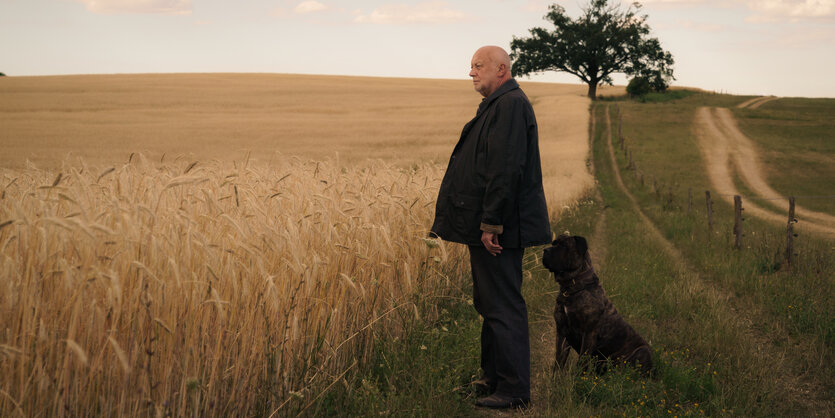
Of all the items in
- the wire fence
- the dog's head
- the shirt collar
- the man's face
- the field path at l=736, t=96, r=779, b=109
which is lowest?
the wire fence

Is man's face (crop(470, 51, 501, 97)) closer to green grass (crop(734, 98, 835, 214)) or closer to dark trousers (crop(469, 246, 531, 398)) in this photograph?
dark trousers (crop(469, 246, 531, 398))

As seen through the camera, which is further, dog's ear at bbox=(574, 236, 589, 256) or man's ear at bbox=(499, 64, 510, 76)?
dog's ear at bbox=(574, 236, 589, 256)

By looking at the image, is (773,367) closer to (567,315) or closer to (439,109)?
(567,315)

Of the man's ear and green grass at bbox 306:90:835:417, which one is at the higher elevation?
the man's ear

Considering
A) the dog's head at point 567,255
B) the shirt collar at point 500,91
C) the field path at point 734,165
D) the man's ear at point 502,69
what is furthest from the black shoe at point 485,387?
the field path at point 734,165

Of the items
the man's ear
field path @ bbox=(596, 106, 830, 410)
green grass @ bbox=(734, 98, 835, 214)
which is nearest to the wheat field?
the man's ear

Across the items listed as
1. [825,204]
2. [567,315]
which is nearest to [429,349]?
[567,315]

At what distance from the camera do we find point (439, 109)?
145ft

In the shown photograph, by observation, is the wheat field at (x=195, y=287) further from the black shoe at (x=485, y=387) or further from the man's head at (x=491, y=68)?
the man's head at (x=491, y=68)

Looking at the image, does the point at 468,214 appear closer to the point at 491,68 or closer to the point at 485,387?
the point at 491,68

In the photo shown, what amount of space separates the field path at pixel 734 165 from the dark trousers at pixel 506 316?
14.4 m

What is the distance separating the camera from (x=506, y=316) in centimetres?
363

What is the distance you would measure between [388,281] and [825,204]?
70.2 ft

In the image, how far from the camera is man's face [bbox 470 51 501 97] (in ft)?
12.2
